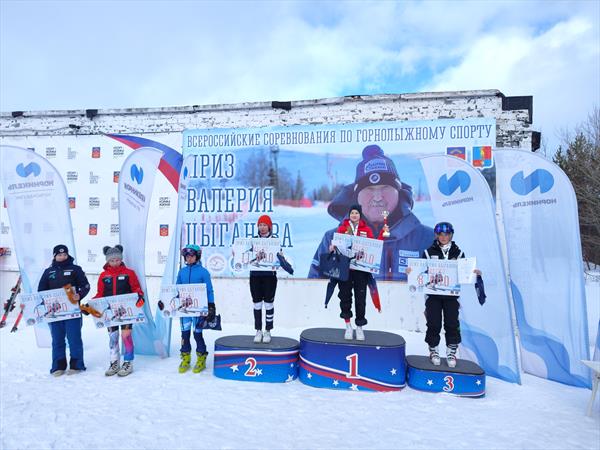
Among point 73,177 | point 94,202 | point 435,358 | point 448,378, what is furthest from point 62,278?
point 448,378

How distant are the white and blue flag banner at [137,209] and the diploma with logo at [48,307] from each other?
35.1 inches

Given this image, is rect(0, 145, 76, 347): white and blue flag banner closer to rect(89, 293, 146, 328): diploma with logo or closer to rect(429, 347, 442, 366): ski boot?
rect(89, 293, 146, 328): diploma with logo

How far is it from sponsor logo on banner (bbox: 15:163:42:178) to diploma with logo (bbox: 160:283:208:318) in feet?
9.48

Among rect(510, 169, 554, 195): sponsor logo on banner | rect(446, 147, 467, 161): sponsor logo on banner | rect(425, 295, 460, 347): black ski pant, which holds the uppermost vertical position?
rect(446, 147, 467, 161): sponsor logo on banner

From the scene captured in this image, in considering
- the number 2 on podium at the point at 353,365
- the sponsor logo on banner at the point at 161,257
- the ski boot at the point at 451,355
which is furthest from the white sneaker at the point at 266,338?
the sponsor logo on banner at the point at 161,257

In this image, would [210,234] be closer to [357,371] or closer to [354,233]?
[354,233]

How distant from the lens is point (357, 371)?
15.7 ft

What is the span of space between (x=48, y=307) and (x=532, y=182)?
6316 mm

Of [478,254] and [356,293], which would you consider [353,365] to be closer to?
[356,293]

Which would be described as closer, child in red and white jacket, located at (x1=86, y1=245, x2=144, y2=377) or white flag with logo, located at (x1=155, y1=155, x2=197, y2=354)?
child in red and white jacket, located at (x1=86, y1=245, x2=144, y2=377)

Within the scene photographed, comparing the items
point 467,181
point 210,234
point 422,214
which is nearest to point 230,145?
point 210,234

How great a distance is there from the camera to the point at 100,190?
8.72 m

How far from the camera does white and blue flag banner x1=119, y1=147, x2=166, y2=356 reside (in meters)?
5.89

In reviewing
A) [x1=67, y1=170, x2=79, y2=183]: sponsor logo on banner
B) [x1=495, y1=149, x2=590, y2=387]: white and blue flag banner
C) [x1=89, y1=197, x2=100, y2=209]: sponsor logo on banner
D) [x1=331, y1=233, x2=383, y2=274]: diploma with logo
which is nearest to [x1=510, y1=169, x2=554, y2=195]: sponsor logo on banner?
[x1=495, y1=149, x2=590, y2=387]: white and blue flag banner
